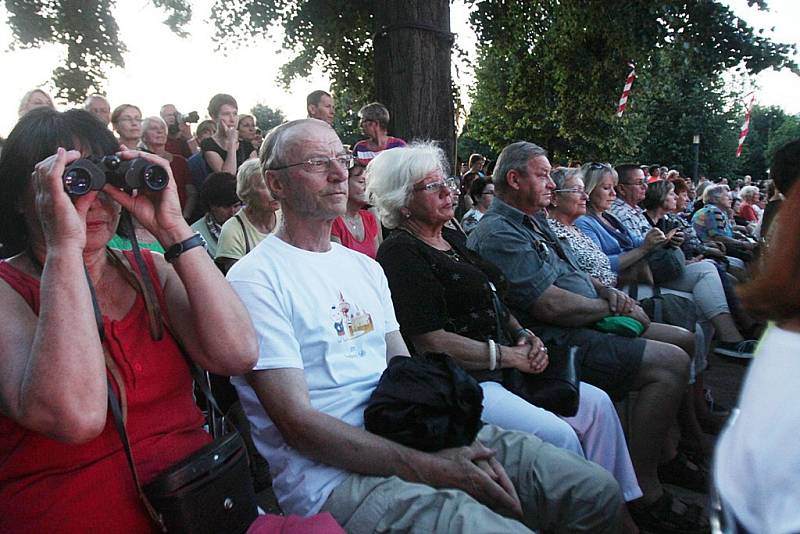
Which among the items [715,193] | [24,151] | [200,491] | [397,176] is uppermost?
[24,151]

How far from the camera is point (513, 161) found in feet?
12.1

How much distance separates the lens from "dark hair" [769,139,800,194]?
3924 millimetres

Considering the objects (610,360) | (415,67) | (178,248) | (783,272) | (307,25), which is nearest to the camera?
Answer: (783,272)

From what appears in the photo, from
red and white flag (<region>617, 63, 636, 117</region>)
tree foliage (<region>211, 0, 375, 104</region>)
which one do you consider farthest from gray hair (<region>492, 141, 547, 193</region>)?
red and white flag (<region>617, 63, 636, 117</region>)

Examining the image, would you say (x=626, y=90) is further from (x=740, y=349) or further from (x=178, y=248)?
(x=178, y=248)

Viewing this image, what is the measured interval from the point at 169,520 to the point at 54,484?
28 cm

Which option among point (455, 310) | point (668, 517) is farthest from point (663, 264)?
point (455, 310)

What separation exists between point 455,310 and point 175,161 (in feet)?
11.0

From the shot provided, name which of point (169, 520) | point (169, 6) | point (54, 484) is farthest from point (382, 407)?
point (169, 6)

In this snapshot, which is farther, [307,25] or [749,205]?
[749,205]

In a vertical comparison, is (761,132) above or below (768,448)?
above

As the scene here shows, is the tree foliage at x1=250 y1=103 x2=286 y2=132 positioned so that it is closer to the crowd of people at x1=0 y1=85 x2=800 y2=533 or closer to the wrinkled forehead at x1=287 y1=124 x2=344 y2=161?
the crowd of people at x1=0 y1=85 x2=800 y2=533

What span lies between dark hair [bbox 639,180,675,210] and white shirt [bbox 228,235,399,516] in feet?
14.4

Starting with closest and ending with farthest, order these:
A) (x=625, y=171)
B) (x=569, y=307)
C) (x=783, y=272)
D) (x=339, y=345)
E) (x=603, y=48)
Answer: (x=783, y=272)
(x=339, y=345)
(x=569, y=307)
(x=625, y=171)
(x=603, y=48)
